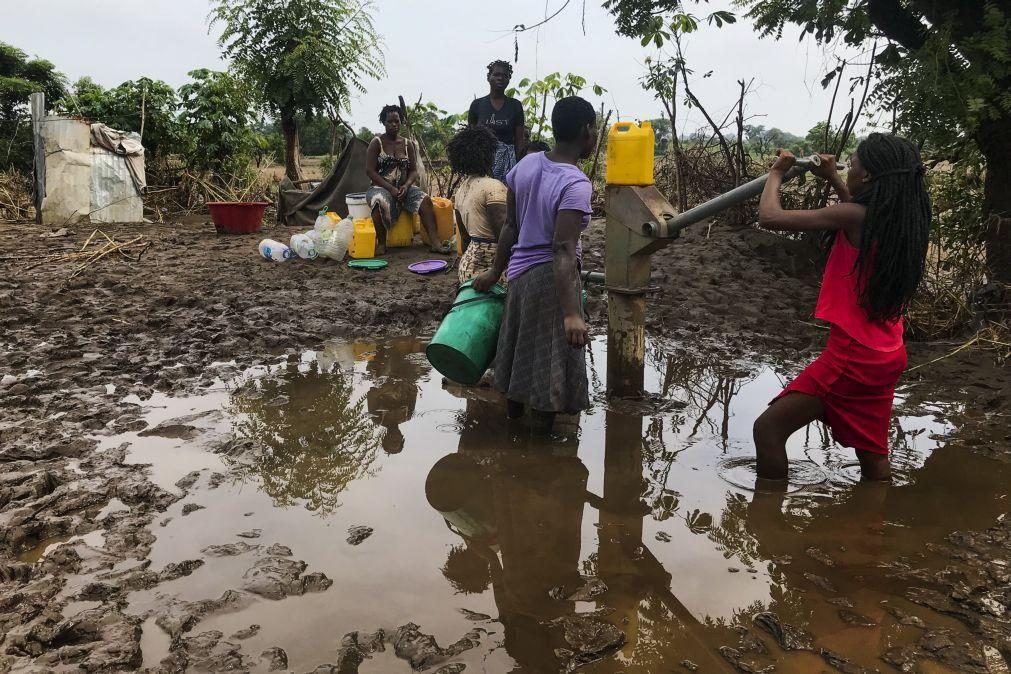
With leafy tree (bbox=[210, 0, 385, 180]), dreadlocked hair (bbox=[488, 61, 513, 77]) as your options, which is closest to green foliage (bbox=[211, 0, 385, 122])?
leafy tree (bbox=[210, 0, 385, 180])

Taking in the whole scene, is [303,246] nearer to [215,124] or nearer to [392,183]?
[392,183]

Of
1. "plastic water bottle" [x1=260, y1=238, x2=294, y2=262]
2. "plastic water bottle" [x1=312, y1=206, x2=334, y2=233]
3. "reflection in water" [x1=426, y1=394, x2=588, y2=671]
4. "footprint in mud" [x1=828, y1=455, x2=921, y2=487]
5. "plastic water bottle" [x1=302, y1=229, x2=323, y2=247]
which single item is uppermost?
"plastic water bottle" [x1=312, y1=206, x2=334, y2=233]

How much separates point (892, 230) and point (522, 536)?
175 cm

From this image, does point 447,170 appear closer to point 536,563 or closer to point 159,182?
point 159,182

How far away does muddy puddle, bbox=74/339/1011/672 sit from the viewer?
2.13 m

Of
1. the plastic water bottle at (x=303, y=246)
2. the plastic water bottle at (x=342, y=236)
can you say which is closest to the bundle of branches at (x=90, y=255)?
the plastic water bottle at (x=303, y=246)

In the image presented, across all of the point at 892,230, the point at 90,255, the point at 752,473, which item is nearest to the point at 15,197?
the point at 90,255

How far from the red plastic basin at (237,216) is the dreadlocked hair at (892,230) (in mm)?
7982

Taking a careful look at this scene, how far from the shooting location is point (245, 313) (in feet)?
19.4

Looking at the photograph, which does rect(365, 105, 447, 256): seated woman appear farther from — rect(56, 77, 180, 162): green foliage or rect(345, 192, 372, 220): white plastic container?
rect(56, 77, 180, 162): green foliage

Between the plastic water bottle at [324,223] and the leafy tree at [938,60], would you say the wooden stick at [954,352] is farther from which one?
the plastic water bottle at [324,223]

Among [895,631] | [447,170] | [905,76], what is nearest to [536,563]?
[895,631]

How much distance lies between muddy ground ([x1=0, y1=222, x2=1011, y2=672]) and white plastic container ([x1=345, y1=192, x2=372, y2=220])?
0.65m

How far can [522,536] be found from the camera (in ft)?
9.16
